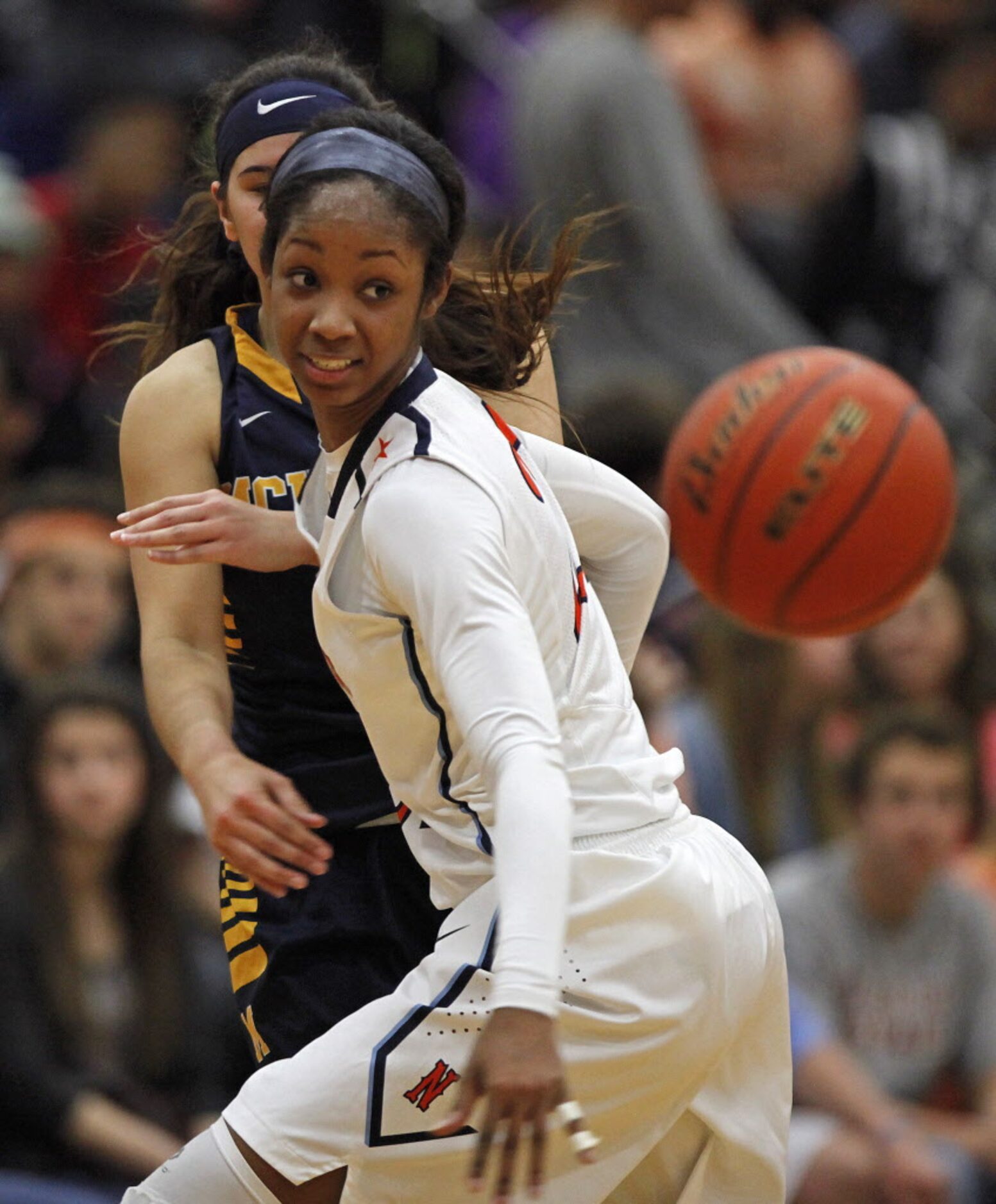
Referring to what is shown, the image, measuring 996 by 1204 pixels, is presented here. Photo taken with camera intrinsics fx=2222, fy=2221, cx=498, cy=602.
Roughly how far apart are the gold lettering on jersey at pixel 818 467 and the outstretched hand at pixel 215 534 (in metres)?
1.71

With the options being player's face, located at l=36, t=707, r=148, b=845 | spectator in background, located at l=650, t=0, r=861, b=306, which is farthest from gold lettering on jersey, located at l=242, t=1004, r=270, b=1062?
spectator in background, located at l=650, t=0, r=861, b=306

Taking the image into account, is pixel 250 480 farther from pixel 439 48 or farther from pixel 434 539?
pixel 439 48

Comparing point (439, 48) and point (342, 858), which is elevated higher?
point (342, 858)

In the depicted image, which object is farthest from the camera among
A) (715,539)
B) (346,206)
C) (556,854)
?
(715,539)

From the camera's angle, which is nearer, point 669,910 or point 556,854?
point 556,854

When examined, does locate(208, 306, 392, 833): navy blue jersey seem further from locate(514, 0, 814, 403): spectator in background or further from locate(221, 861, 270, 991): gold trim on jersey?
locate(514, 0, 814, 403): spectator in background

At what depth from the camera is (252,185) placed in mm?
3254

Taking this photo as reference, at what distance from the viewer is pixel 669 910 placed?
2750 millimetres

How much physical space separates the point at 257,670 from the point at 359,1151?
0.86 metres

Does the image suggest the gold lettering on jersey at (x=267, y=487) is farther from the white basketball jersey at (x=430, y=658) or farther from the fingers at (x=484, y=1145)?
the fingers at (x=484, y=1145)

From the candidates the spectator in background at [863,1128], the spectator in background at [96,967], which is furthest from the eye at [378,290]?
the spectator in background at [863,1128]

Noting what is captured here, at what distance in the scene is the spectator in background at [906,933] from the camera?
588cm

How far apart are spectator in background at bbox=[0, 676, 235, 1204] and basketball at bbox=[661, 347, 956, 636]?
5.74ft

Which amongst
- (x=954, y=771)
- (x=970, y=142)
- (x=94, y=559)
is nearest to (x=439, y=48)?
(x=970, y=142)
